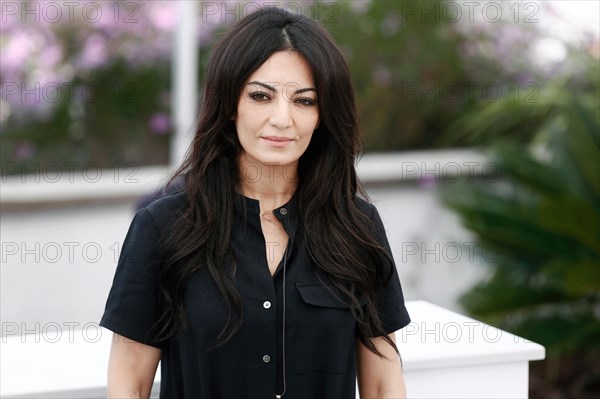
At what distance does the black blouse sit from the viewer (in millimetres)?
1836

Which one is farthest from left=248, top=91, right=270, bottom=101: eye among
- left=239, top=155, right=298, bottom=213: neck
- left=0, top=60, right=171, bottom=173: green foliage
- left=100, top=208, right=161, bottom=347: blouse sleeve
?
left=0, top=60, right=171, bottom=173: green foliage

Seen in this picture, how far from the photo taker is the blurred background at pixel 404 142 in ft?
14.9

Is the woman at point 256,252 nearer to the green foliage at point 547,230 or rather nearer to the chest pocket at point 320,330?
the chest pocket at point 320,330

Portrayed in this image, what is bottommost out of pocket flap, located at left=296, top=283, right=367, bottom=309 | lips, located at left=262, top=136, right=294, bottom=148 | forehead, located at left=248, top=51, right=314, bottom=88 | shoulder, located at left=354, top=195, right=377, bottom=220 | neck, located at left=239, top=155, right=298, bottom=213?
pocket flap, located at left=296, top=283, right=367, bottom=309

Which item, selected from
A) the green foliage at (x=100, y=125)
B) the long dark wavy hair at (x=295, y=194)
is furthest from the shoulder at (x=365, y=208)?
the green foliage at (x=100, y=125)

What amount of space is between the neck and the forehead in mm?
169

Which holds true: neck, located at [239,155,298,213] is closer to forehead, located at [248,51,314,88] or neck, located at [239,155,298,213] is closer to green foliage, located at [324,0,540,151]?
forehead, located at [248,51,314,88]

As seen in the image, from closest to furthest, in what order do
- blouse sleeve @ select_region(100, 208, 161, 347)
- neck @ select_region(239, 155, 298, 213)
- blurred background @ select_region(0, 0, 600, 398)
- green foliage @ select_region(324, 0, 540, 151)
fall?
blouse sleeve @ select_region(100, 208, 161, 347) → neck @ select_region(239, 155, 298, 213) → blurred background @ select_region(0, 0, 600, 398) → green foliage @ select_region(324, 0, 540, 151)

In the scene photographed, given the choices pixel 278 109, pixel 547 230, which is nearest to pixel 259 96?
pixel 278 109

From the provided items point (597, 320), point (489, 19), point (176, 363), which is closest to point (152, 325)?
point (176, 363)

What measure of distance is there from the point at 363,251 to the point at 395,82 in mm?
4275

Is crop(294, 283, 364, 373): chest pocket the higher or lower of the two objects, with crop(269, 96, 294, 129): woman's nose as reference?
lower

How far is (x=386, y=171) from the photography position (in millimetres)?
6199

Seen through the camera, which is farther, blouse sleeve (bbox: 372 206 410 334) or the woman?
blouse sleeve (bbox: 372 206 410 334)
